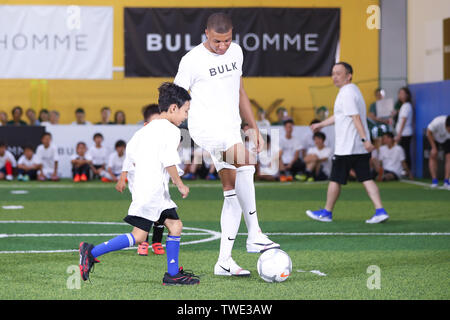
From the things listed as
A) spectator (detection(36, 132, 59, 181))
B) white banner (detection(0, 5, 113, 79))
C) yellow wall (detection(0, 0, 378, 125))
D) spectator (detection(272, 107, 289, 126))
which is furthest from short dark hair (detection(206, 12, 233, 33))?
white banner (detection(0, 5, 113, 79))

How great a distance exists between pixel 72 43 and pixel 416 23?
10194mm

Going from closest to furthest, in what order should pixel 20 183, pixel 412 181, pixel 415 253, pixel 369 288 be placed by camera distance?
pixel 369 288, pixel 415 253, pixel 20 183, pixel 412 181

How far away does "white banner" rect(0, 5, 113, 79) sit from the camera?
75.7 ft

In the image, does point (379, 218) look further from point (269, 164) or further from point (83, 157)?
point (83, 157)

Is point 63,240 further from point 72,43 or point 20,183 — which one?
point 72,43

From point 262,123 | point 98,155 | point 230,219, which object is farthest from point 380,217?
point 262,123

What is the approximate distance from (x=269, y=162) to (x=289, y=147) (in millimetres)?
680

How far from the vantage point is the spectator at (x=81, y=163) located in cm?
1841

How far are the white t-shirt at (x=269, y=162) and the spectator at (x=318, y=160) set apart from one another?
0.74 m

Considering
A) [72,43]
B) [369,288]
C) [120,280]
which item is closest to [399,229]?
[369,288]

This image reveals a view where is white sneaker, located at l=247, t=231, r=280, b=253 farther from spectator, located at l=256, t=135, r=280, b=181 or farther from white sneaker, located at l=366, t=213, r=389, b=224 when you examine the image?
spectator, located at l=256, t=135, r=280, b=181

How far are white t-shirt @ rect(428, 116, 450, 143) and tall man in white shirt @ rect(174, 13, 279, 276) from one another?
10.5 m

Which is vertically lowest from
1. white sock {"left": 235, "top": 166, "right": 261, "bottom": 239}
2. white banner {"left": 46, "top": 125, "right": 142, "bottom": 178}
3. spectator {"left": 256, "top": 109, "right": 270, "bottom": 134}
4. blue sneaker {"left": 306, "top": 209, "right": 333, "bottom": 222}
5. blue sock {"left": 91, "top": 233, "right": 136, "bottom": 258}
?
blue sneaker {"left": 306, "top": 209, "right": 333, "bottom": 222}

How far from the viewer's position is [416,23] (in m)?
22.6
